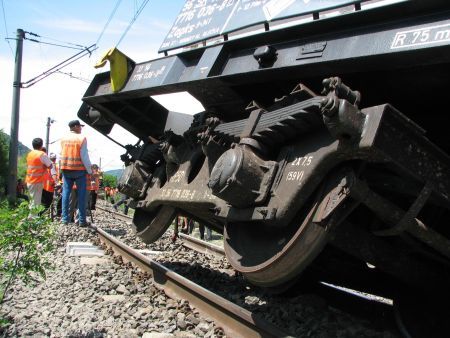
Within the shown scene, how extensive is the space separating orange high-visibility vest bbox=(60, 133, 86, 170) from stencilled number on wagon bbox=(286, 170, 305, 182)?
6064mm

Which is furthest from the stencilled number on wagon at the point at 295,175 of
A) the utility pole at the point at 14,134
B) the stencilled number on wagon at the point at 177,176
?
the utility pole at the point at 14,134

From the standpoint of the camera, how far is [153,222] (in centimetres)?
534

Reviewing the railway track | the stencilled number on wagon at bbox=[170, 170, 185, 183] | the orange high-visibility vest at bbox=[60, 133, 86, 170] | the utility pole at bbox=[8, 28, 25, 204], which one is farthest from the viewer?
the utility pole at bbox=[8, 28, 25, 204]

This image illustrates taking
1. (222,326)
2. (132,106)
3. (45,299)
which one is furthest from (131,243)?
(222,326)

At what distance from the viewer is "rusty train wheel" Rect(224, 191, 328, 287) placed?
2883 mm

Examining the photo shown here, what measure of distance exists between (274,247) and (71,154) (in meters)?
5.94

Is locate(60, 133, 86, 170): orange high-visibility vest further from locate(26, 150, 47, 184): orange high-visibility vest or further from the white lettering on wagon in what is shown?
the white lettering on wagon

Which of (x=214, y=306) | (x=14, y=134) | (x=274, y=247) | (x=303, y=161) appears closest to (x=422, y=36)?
(x=303, y=161)

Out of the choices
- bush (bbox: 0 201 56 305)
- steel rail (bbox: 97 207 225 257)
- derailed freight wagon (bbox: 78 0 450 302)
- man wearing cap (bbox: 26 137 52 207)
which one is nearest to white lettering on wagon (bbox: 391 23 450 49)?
derailed freight wagon (bbox: 78 0 450 302)

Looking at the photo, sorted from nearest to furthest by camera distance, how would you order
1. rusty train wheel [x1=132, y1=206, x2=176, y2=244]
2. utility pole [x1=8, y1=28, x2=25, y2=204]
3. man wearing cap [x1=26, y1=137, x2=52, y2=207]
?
rusty train wheel [x1=132, y1=206, x2=176, y2=244], man wearing cap [x1=26, y1=137, x2=52, y2=207], utility pole [x1=8, y1=28, x2=25, y2=204]

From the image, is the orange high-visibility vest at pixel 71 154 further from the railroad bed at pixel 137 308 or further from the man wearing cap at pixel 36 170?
the railroad bed at pixel 137 308

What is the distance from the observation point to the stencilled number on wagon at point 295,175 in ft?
9.70

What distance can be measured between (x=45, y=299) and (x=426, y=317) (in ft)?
10.4

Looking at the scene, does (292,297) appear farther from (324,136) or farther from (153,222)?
(324,136)
